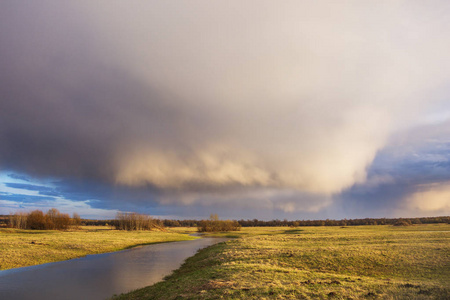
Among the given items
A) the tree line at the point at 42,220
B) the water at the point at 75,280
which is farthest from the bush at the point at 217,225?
the water at the point at 75,280

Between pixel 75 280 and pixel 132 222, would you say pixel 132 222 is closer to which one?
pixel 132 222

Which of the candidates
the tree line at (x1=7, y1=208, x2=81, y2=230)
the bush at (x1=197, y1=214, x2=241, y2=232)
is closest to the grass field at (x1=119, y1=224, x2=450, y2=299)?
the tree line at (x1=7, y1=208, x2=81, y2=230)

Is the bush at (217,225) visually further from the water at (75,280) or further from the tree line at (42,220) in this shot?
the water at (75,280)

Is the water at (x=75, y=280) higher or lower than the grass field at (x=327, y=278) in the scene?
lower

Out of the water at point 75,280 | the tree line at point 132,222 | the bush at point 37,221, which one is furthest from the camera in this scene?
the tree line at point 132,222

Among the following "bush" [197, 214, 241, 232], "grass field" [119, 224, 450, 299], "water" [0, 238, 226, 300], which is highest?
"grass field" [119, 224, 450, 299]

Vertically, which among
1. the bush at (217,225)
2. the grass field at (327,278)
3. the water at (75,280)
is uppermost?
the grass field at (327,278)

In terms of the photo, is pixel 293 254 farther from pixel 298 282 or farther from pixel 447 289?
pixel 447 289

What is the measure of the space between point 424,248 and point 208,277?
3232 centimetres

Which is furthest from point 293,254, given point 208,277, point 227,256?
point 208,277

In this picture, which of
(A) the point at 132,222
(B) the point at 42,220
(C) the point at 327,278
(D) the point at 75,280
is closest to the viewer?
(C) the point at 327,278

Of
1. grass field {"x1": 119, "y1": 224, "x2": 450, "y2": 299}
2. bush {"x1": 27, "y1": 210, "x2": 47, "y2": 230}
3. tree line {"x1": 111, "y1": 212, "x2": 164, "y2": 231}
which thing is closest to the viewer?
grass field {"x1": 119, "y1": 224, "x2": 450, "y2": 299}

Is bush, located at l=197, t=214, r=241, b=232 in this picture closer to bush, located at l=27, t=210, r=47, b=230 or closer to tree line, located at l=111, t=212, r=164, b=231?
tree line, located at l=111, t=212, r=164, b=231

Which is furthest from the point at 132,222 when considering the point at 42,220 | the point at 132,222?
the point at 42,220
